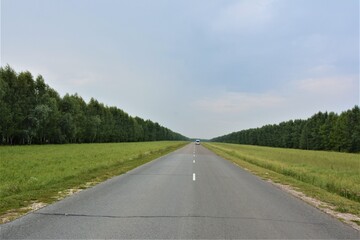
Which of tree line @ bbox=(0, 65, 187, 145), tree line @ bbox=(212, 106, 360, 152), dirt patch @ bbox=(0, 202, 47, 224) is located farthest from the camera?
tree line @ bbox=(212, 106, 360, 152)

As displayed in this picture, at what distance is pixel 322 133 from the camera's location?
274 ft

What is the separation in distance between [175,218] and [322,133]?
8543 centimetres

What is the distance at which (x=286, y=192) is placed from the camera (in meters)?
11.8

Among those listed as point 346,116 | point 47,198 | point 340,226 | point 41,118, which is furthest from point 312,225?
point 346,116

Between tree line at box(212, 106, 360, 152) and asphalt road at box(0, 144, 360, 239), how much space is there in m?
70.9

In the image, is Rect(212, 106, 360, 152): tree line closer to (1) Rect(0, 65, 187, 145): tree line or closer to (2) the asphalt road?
(1) Rect(0, 65, 187, 145): tree line

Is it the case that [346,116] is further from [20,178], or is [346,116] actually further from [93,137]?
[20,178]

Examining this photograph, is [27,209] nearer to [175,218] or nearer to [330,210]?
[175,218]

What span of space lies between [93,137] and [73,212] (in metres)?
81.3

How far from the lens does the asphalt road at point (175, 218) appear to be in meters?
5.80

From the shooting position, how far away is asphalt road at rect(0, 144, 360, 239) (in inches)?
228

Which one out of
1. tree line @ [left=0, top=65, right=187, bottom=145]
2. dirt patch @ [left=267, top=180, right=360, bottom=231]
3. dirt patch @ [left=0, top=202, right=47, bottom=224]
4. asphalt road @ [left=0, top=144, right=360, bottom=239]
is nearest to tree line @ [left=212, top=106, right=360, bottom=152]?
tree line @ [left=0, top=65, right=187, bottom=145]

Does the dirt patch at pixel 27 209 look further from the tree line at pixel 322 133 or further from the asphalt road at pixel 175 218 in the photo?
the tree line at pixel 322 133

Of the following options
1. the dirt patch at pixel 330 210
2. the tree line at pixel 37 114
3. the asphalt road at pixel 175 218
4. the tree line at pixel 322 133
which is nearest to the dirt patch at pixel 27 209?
the asphalt road at pixel 175 218
